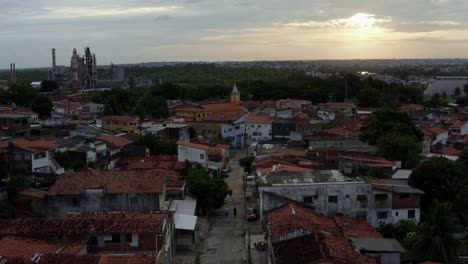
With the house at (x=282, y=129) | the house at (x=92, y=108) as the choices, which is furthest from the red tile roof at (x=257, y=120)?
the house at (x=92, y=108)

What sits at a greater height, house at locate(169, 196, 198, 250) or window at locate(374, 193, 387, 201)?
window at locate(374, 193, 387, 201)

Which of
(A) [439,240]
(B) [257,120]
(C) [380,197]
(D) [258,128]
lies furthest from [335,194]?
(B) [257,120]

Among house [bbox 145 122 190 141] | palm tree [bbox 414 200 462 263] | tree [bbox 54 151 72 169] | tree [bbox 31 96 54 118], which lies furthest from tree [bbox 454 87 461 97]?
palm tree [bbox 414 200 462 263]

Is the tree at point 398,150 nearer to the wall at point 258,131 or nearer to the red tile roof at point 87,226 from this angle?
the red tile roof at point 87,226

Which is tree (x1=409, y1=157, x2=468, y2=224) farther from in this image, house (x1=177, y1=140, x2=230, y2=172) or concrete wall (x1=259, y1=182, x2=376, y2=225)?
house (x1=177, y1=140, x2=230, y2=172)

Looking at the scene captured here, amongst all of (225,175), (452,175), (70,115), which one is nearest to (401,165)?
(452,175)
